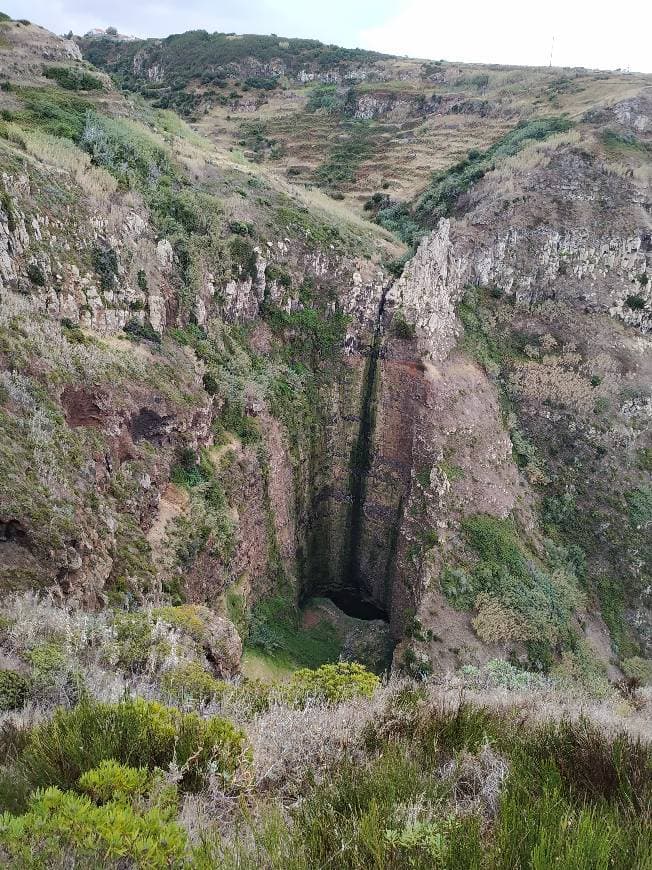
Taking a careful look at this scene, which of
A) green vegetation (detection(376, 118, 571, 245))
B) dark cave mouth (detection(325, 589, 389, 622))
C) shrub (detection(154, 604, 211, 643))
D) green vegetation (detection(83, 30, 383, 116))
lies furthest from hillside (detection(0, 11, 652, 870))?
green vegetation (detection(83, 30, 383, 116))

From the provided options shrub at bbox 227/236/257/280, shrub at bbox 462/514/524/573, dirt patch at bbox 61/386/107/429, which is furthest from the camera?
shrub at bbox 227/236/257/280

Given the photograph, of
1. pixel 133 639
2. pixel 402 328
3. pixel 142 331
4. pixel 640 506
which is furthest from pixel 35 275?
pixel 640 506

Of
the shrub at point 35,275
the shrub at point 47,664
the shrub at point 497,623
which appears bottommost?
the shrub at point 497,623

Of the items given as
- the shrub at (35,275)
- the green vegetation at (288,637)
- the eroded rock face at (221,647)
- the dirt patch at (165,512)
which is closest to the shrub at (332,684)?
the eroded rock face at (221,647)

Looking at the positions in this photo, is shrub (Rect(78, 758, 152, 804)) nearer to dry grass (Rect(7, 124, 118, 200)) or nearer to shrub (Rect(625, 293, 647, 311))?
dry grass (Rect(7, 124, 118, 200))

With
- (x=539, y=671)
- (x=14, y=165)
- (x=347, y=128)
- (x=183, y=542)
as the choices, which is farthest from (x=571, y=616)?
(x=347, y=128)

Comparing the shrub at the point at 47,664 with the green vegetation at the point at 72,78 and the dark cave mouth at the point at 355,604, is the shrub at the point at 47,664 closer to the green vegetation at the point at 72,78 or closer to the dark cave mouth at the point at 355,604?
the dark cave mouth at the point at 355,604

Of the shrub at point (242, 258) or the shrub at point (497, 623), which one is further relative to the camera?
the shrub at point (242, 258)
